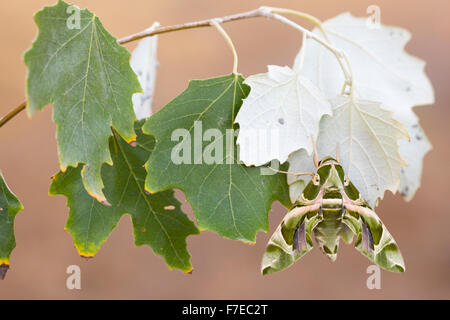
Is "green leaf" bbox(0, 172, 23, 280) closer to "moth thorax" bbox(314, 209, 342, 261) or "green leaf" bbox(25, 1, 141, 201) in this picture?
"green leaf" bbox(25, 1, 141, 201)

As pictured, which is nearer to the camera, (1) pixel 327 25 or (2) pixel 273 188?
(2) pixel 273 188

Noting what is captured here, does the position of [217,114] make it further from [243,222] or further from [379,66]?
[379,66]

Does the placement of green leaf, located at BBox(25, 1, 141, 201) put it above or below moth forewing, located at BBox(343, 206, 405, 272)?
above

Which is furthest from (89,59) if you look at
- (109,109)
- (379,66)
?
(379,66)

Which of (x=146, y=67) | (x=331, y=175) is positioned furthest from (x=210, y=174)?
(x=146, y=67)

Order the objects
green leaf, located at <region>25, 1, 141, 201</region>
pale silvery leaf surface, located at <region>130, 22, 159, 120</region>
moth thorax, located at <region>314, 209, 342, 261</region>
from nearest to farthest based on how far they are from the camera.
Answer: green leaf, located at <region>25, 1, 141, 201</region>
moth thorax, located at <region>314, 209, 342, 261</region>
pale silvery leaf surface, located at <region>130, 22, 159, 120</region>

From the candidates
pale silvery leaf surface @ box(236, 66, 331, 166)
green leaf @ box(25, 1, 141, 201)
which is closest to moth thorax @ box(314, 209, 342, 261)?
pale silvery leaf surface @ box(236, 66, 331, 166)
